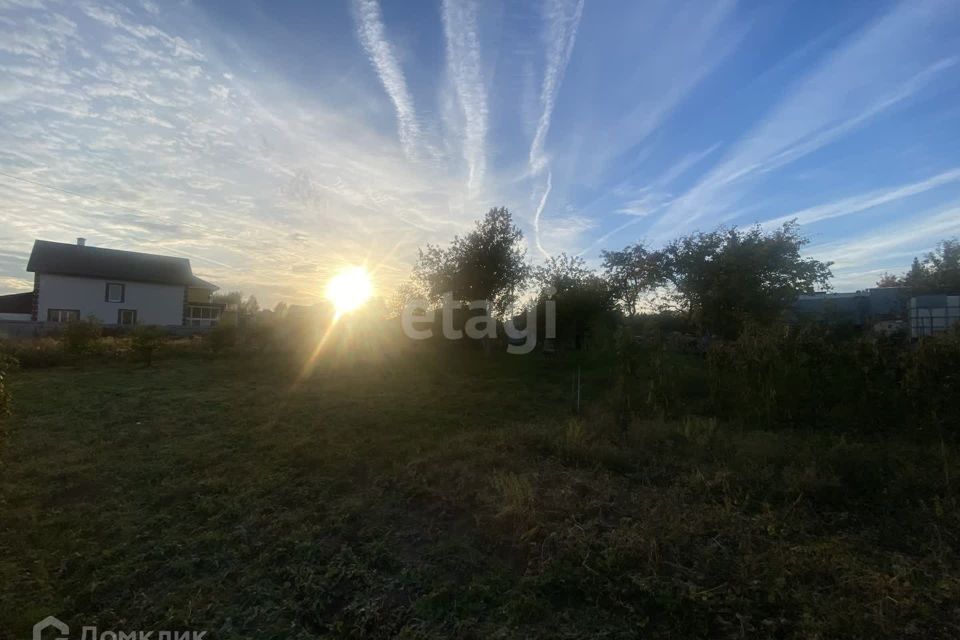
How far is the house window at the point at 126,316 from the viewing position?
2594 centimetres

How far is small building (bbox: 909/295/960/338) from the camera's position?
12406 millimetres

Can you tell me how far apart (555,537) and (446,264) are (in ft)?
44.7

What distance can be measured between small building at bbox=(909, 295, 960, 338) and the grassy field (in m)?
10.8

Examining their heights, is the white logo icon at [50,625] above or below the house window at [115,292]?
below

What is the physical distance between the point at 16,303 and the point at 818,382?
123 feet

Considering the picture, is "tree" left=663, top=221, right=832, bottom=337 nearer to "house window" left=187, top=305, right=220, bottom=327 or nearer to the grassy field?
the grassy field

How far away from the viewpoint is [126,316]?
26094 mm

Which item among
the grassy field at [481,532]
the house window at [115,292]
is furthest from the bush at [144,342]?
the house window at [115,292]

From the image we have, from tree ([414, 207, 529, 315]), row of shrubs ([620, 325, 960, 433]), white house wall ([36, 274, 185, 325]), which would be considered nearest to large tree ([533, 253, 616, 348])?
tree ([414, 207, 529, 315])

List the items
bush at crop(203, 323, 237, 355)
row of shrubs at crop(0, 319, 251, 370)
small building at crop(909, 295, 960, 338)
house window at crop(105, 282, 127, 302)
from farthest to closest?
house window at crop(105, 282, 127, 302) → bush at crop(203, 323, 237, 355) → small building at crop(909, 295, 960, 338) → row of shrubs at crop(0, 319, 251, 370)

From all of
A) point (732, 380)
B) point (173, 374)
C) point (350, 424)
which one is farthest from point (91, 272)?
point (732, 380)

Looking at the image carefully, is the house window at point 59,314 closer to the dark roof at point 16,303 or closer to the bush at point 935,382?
the dark roof at point 16,303

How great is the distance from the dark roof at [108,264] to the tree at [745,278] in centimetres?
2791

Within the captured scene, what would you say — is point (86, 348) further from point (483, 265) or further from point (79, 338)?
point (483, 265)
